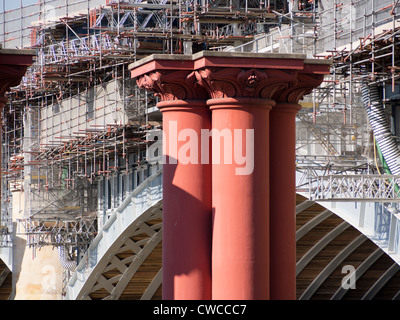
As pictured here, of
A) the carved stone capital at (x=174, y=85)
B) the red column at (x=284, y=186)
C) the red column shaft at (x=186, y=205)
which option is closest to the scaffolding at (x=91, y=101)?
the red column at (x=284, y=186)

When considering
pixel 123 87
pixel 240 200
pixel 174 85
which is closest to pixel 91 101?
pixel 123 87

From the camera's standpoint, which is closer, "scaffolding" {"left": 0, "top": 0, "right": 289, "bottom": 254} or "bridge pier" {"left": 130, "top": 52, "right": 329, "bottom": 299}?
"bridge pier" {"left": 130, "top": 52, "right": 329, "bottom": 299}

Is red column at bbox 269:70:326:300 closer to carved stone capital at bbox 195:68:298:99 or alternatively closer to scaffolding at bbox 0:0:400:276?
carved stone capital at bbox 195:68:298:99

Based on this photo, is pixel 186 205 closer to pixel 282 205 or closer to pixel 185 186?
pixel 185 186

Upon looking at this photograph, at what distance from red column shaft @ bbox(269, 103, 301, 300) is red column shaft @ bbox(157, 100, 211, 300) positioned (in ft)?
2.85

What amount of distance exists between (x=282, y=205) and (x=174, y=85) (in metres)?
2.15

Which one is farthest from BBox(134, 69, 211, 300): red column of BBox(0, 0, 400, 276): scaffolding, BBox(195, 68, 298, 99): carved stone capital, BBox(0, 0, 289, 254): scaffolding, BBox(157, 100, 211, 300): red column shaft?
BBox(0, 0, 289, 254): scaffolding

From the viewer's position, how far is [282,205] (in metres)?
15.6

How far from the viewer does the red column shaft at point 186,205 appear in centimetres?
1528

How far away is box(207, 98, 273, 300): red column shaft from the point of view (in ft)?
49.2

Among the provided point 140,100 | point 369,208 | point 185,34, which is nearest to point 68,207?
point 140,100

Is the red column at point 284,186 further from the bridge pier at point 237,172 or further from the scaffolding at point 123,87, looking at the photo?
the scaffolding at point 123,87

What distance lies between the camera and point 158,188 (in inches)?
1794
